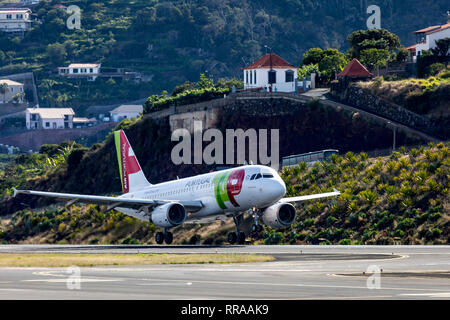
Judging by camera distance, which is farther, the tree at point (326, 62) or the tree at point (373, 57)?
the tree at point (373, 57)

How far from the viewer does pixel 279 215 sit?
5512cm

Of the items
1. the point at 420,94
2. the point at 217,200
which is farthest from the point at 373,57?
the point at 217,200

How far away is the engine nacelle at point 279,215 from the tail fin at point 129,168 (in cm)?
1693

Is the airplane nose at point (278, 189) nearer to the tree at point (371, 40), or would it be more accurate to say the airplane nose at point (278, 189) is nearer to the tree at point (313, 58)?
the tree at point (371, 40)

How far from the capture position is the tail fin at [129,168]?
70.9m

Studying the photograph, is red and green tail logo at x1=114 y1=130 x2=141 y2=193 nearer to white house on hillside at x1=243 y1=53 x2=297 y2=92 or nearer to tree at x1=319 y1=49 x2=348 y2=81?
white house on hillside at x1=243 y1=53 x2=297 y2=92

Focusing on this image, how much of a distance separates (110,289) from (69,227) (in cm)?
6666

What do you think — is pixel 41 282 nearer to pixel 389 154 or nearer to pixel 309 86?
pixel 389 154

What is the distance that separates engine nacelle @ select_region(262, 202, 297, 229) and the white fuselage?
158 cm

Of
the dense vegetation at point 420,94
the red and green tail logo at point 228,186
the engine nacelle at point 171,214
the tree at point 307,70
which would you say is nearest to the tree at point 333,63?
the tree at point 307,70

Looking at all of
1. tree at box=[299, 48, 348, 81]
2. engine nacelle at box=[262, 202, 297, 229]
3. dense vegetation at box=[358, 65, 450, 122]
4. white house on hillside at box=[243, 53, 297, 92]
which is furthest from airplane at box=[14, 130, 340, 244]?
tree at box=[299, 48, 348, 81]

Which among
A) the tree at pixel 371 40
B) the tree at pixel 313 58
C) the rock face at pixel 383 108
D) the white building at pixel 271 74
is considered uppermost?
the tree at pixel 371 40

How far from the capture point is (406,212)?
201ft

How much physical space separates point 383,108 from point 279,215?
48.7 meters
